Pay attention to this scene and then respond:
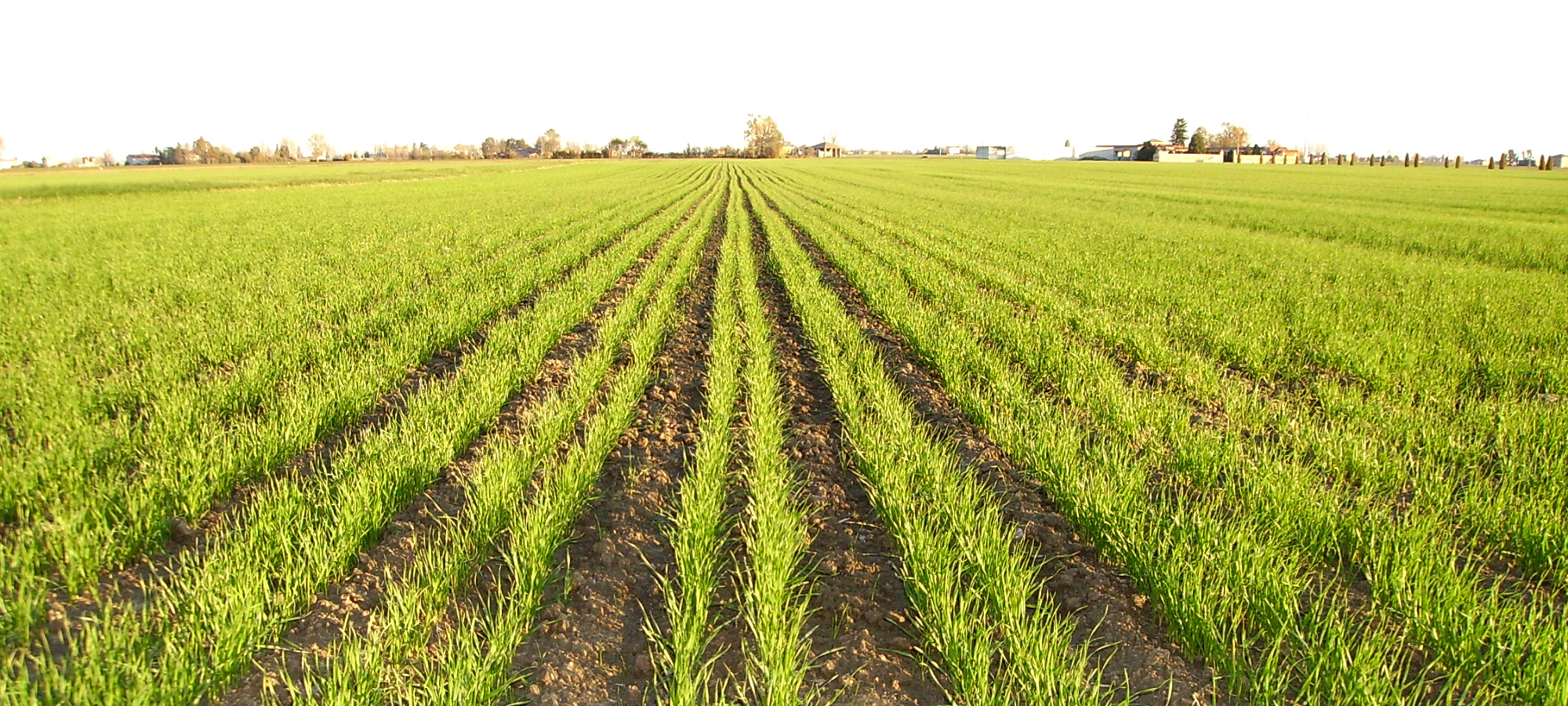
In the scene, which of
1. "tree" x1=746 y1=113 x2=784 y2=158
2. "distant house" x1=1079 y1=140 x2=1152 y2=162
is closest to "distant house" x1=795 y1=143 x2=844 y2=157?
"tree" x1=746 y1=113 x2=784 y2=158

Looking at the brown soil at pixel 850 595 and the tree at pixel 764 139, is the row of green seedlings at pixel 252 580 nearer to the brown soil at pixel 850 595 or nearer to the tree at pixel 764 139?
the brown soil at pixel 850 595

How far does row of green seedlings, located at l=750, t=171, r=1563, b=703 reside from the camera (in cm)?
241

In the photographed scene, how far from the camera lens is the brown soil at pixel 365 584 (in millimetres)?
2580

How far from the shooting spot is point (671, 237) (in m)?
16.8

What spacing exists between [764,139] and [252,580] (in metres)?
155

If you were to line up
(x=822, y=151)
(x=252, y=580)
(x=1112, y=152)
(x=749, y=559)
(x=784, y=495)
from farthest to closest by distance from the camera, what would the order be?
(x=822, y=151) < (x=1112, y=152) < (x=784, y=495) < (x=749, y=559) < (x=252, y=580)

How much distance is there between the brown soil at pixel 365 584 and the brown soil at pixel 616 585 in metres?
0.67

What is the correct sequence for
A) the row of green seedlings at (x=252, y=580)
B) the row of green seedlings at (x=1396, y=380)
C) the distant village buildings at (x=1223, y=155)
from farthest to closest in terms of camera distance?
the distant village buildings at (x=1223, y=155) → the row of green seedlings at (x=1396, y=380) → the row of green seedlings at (x=252, y=580)

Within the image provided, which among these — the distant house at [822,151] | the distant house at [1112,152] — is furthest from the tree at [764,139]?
the distant house at [1112,152]

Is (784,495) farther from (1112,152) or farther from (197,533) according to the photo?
(1112,152)

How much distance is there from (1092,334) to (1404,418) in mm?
2803

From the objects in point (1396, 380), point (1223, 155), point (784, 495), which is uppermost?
point (1223, 155)

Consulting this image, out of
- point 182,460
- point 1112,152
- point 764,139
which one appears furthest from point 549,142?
point 182,460

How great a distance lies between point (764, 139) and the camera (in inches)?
5930
